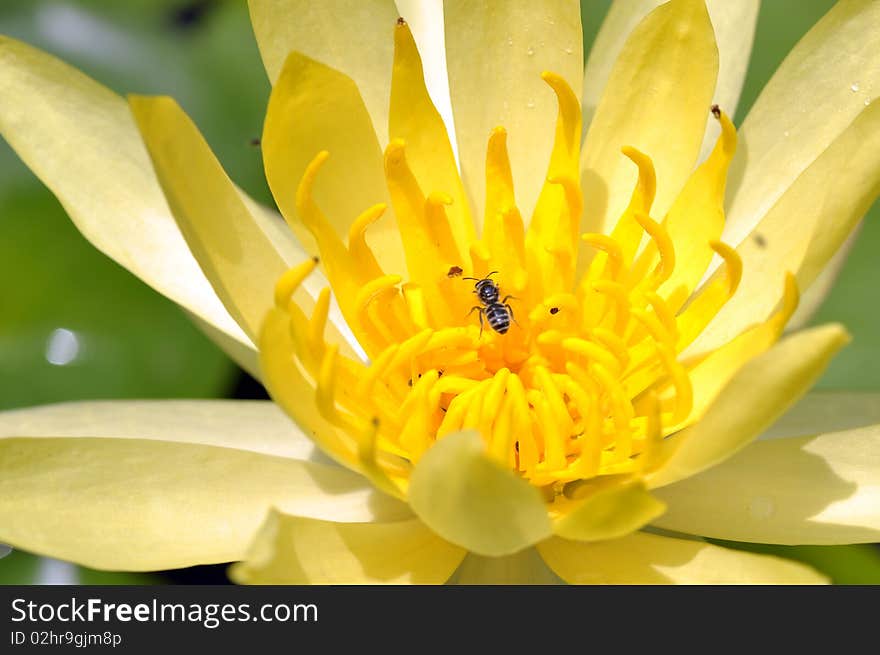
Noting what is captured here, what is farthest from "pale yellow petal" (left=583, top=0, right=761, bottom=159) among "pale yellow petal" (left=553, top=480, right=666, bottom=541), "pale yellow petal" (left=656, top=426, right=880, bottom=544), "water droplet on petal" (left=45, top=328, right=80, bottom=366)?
"water droplet on petal" (left=45, top=328, right=80, bottom=366)

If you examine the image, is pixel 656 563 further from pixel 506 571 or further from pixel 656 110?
pixel 656 110

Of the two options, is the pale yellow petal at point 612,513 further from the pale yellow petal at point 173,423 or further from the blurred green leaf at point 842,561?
the blurred green leaf at point 842,561

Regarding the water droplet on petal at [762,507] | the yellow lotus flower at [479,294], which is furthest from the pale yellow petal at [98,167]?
the water droplet on petal at [762,507]

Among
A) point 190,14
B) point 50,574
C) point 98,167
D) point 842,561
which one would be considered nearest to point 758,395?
point 842,561

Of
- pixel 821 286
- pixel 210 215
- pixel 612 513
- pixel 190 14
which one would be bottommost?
pixel 612 513

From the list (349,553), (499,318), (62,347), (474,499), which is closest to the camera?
(474,499)

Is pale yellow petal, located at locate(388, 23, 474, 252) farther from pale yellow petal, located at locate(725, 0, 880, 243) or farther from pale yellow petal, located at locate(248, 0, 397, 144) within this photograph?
pale yellow petal, located at locate(725, 0, 880, 243)
